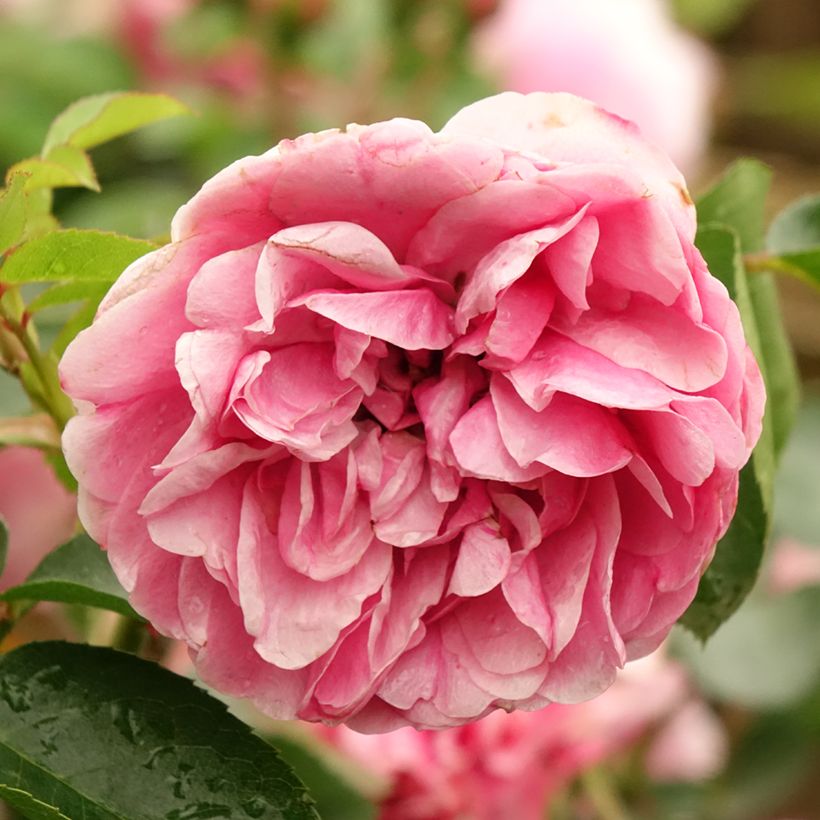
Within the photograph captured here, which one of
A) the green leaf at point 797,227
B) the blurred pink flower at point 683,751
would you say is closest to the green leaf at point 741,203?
the green leaf at point 797,227

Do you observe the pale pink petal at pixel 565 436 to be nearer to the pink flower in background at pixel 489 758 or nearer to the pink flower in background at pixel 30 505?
the pink flower in background at pixel 489 758

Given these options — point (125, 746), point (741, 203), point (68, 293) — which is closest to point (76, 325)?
point (68, 293)

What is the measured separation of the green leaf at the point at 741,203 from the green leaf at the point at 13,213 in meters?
0.21

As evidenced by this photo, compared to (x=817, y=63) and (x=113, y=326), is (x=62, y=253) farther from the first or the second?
(x=817, y=63)

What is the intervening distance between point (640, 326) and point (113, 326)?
12 cm

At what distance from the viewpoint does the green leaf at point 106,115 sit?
38cm

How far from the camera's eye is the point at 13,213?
31 cm

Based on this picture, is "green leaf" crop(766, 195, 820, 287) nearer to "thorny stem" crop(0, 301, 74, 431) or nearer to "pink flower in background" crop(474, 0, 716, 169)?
"thorny stem" crop(0, 301, 74, 431)

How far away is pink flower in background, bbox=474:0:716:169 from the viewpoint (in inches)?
41.3

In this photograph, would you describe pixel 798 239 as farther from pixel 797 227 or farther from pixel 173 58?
pixel 173 58

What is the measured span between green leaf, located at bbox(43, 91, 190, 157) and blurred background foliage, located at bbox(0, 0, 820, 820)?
0.61 ft

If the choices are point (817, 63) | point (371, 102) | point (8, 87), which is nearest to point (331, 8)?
point (371, 102)

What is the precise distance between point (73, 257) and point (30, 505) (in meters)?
0.54

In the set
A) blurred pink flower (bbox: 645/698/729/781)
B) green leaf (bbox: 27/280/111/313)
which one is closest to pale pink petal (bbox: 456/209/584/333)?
green leaf (bbox: 27/280/111/313)
